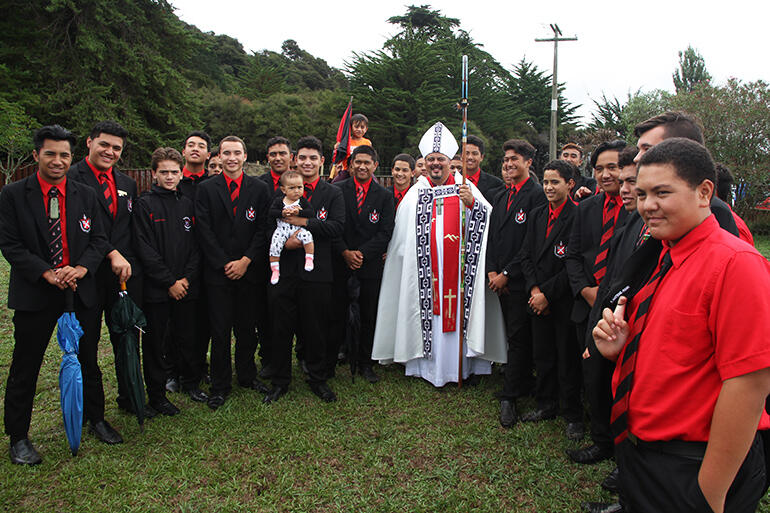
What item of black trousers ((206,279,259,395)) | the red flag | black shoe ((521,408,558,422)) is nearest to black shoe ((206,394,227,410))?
black trousers ((206,279,259,395))

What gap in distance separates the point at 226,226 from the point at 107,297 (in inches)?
45.4

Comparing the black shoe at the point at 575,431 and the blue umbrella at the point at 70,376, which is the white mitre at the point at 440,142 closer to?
the black shoe at the point at 575,431

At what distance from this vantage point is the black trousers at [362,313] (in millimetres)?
5387

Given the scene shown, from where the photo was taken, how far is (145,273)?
4.42 m

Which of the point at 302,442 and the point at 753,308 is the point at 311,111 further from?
the point at 753,308

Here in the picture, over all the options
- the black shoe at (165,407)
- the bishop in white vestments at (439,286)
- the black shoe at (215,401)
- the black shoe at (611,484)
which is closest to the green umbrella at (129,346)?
the black shoe at (165,407)

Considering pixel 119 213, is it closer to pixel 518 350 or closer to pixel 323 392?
pixel 323 392

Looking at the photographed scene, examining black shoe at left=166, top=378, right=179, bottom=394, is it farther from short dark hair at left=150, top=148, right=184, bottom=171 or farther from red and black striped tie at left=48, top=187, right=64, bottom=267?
short dark hair at left=150, top=148, right=184, bottom=171

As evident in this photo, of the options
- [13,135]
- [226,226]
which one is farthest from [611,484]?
[13,135]

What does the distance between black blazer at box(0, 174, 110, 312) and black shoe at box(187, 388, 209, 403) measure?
1.40 meters

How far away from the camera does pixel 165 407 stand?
451 cm

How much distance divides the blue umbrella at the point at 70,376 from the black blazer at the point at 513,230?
350 centimetres

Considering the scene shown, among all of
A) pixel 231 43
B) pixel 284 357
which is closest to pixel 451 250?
pixel 284 357

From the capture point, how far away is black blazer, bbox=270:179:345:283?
4.77 meters
